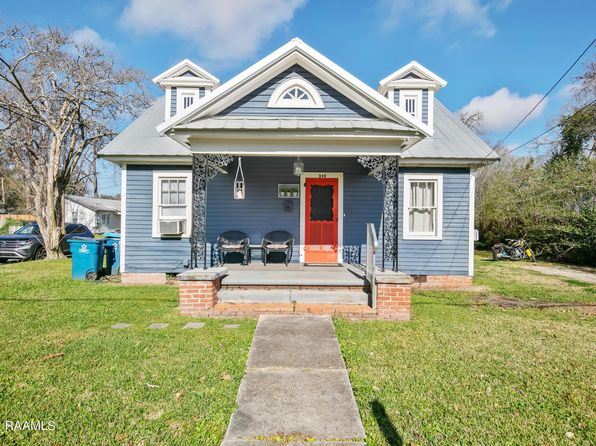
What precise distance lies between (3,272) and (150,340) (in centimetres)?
882

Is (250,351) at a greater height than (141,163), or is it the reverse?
(141,163)

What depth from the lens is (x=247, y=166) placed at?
27.6ft

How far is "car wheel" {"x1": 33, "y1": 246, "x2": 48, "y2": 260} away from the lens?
1343 cm

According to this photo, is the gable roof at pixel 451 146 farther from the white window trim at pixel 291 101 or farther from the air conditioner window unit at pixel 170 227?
the air conditioner window unit at pixel 170 227


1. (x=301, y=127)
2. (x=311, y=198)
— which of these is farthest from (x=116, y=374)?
(x=311, y=198)

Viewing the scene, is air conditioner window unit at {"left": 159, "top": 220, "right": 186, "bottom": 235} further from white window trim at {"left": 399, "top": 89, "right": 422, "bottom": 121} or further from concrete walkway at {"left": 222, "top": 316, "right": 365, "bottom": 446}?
white window trim at {"left": 399, "top": 89, "right": 422, "bottom": 121}

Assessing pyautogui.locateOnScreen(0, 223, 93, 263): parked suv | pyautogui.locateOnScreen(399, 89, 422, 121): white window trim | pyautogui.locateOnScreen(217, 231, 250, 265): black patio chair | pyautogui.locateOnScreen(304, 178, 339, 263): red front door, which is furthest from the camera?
pyautogui.locateOnScreen(0, 223, 93, 263): parked suv

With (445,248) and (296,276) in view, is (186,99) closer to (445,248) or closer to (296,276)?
(296,276)

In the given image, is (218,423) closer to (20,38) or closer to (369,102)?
(369,102)

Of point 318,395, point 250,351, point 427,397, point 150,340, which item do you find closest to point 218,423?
point 318,395

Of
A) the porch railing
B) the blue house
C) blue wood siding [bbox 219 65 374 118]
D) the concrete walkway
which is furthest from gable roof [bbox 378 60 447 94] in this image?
the concrete walkway

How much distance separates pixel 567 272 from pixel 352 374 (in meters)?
11.6

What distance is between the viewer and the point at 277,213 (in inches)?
333

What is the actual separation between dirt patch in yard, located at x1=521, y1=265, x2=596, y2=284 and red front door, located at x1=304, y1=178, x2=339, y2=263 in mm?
7572
